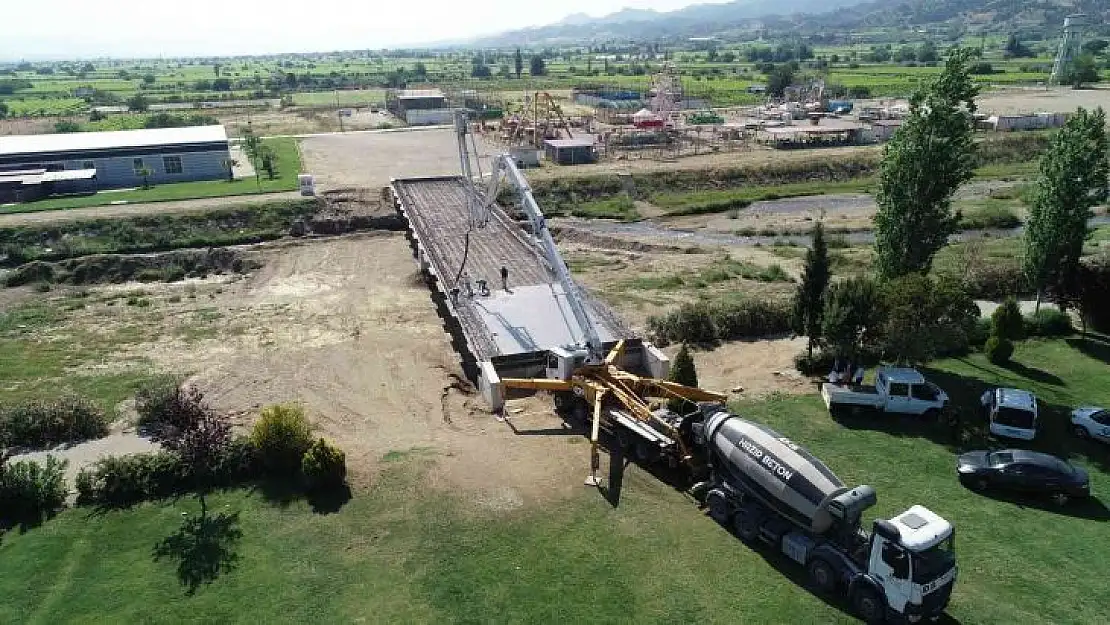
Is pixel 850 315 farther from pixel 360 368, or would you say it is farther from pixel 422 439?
pixel 360 368

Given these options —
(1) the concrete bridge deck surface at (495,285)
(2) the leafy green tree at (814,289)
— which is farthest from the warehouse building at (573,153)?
(2) the leafy green tree at (814,289)

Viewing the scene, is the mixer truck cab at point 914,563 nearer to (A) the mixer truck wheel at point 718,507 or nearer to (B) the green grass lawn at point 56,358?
(A) the mixer truck wheel at point 718,507

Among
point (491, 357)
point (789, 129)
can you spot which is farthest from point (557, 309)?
point (789, 129)

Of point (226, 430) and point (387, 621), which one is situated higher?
point (226, 430)

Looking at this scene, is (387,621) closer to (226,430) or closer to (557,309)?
(226,430)

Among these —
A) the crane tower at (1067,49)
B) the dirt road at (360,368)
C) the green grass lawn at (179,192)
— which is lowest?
the dirt road at (360,368)

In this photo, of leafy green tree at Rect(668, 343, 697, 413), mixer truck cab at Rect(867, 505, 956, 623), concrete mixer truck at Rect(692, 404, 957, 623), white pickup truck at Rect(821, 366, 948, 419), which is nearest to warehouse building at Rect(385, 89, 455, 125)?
leafy green tree at Rect(668, 343, 697, 413)

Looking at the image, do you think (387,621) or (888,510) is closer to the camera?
(387,621)

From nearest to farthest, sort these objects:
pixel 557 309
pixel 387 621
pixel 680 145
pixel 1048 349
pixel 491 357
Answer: pixel 387 621
pixel 491 357
pixel 1048 349
pixel 557 309
pixel 680 145
